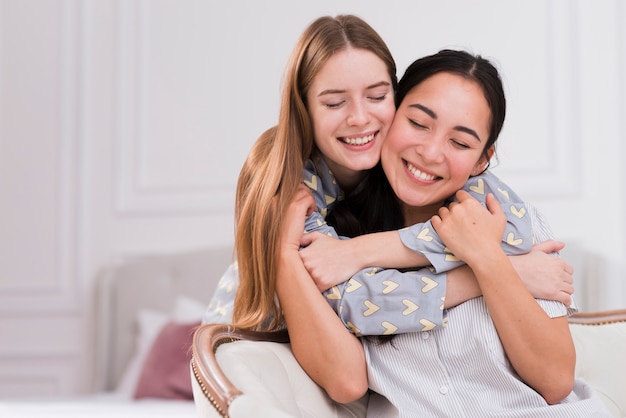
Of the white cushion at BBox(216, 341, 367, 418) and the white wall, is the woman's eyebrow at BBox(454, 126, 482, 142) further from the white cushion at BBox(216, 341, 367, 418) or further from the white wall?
the white wall

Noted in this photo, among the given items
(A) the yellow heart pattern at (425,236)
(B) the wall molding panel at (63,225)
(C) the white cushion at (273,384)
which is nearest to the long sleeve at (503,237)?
(A) the yellow heart pattern at (425,236)

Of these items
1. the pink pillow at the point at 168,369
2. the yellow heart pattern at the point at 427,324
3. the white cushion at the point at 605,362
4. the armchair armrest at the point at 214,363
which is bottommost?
the pink pillow at the point at 168,369

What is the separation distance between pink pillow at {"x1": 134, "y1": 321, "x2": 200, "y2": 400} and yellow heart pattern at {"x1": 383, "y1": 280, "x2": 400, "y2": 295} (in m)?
1.62

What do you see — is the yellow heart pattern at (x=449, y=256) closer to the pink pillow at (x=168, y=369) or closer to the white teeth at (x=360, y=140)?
the white teeth at (x=360, y=140)

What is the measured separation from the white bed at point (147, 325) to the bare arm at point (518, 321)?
1.69 metres

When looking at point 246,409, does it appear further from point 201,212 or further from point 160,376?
point 201,212

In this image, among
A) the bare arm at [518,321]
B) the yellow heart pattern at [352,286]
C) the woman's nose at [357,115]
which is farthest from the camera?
the woman's nose at [357,115]

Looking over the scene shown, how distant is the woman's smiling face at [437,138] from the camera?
1666 millimetres

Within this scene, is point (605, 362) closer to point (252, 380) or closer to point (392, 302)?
point (392, 302)

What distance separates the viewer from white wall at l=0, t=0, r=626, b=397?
334cm

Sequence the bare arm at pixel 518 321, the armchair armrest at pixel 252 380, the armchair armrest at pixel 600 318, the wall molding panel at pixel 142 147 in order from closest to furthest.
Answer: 1. the armchair armrest at pixel 252 380
2. the bare arm at pixel 518 321
3. the armchair armrest at pixel 600 318
4. the wall molding panel at pixel 142 147

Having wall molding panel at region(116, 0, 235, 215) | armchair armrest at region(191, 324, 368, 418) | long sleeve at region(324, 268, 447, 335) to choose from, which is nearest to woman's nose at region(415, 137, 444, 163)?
long sleeve at region(324, 268, 447, 335)

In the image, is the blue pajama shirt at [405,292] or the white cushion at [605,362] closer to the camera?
the blue pajama shirt at [405,292]

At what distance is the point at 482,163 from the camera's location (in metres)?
1.77
